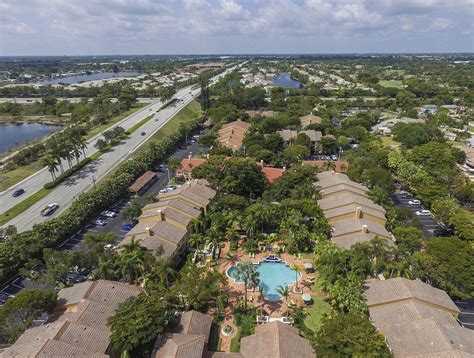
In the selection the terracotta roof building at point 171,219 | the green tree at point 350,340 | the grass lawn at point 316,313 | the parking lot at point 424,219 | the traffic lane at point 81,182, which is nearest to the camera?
the green tree at point 350,340

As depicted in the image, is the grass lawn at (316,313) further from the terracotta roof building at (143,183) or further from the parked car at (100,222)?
the terracotta roof building at (143,183)

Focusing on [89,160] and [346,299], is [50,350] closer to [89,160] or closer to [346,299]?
[346,299]

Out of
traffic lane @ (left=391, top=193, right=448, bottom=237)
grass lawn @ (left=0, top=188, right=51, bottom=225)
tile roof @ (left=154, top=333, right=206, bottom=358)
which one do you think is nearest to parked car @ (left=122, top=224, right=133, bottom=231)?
grass lawn @ (left=0, top=188, right=51, bottom=225)

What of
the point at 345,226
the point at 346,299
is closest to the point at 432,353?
the point at 346,299

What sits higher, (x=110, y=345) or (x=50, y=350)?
(x=50, y=350)

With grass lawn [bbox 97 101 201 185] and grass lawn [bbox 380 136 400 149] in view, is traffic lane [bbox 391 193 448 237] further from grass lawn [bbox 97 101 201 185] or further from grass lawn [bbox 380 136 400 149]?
grass lawn [bbox 97 101 201 185]

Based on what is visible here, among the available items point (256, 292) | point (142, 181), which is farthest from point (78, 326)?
point (142, 181)

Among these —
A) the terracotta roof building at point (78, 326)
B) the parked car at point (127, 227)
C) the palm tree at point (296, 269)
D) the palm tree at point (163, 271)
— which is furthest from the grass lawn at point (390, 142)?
the terracotta roof building at point (78, 326)
